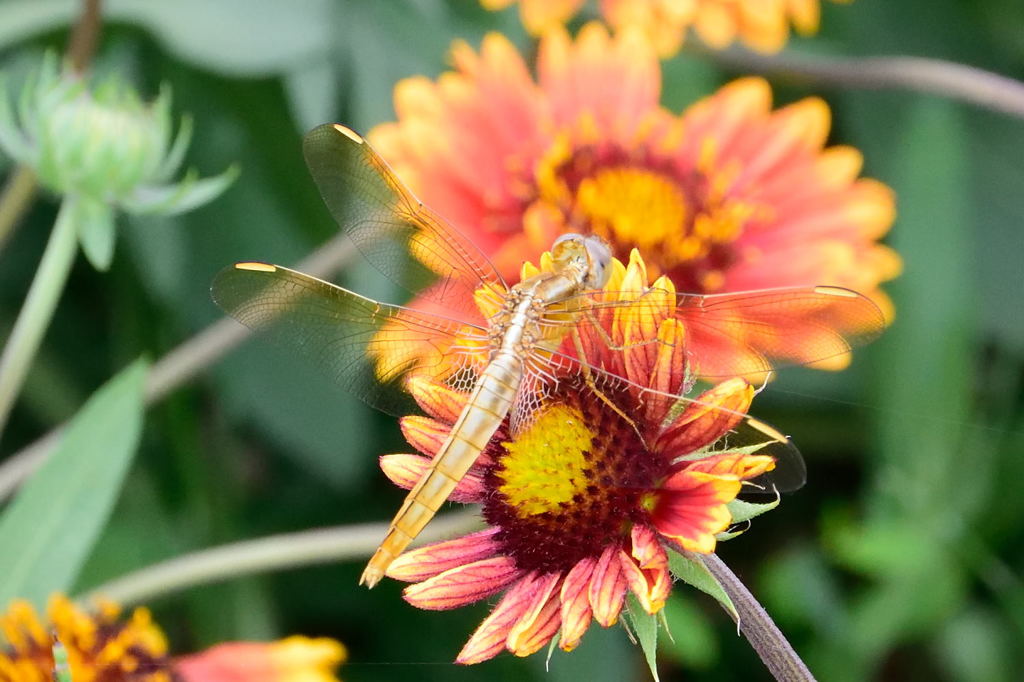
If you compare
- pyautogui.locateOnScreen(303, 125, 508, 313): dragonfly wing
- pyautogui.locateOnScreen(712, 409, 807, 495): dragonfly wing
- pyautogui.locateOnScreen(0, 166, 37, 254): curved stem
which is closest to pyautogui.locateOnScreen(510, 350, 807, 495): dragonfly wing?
pyautogui.locateOnScreen(712, 409, 807, 495): dragonfly wing

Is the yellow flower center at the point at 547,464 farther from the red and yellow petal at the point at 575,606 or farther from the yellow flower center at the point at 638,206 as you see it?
the yellow flower center at the point at 638,206

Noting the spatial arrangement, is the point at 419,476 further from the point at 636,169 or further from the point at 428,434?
the point at 636,169

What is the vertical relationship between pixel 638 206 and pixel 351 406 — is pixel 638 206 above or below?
above

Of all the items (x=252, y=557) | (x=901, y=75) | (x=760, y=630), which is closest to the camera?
(x=760, y=630)

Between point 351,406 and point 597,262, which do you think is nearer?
A: point 597,262

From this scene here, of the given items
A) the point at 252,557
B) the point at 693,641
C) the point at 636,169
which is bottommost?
the point at 693,641

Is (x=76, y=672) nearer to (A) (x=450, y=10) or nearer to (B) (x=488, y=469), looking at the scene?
(B) (x=488, y=469)

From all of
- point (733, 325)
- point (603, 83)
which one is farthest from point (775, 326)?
point (603, 83)

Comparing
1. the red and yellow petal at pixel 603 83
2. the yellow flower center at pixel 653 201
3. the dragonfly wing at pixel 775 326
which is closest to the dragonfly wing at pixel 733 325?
the dragonfly wing at pixel 775 326

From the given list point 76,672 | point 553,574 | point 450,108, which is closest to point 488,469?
point 553,574
